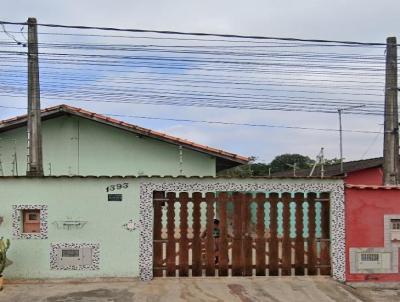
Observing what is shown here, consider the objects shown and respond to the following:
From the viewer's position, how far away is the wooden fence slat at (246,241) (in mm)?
9500

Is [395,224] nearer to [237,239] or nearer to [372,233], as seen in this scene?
[372,233]

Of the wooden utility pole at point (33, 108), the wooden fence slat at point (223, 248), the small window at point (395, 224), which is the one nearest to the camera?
the wooden fence slat at point (223, 248)

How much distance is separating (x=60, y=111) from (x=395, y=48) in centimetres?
950

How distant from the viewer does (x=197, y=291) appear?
28.0 feet

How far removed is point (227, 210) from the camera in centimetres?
958

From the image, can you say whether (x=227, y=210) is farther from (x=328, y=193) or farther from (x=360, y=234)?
(x=360, y=234)

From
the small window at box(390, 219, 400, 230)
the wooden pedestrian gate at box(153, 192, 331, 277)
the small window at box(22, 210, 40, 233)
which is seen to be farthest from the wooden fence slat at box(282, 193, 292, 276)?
the small window at box(22, 210, 40, 233)

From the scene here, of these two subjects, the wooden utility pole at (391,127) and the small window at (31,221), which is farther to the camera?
the wooden utility pole at (391,127)

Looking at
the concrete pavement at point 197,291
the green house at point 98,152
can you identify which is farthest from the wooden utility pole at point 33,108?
the green house at point 98,152

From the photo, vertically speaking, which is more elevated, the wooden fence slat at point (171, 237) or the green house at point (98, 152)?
the green house at point (98, 152)

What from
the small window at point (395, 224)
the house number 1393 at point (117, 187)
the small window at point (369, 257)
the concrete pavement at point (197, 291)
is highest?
the house number 1393 at point (117, 187)

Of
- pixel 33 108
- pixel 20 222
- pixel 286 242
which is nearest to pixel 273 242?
pixel 286 242

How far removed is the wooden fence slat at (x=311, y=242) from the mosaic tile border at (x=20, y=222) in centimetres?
494

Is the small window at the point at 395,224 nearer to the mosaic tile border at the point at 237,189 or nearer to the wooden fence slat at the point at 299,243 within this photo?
the mosaic tile border at the point at 237,189
